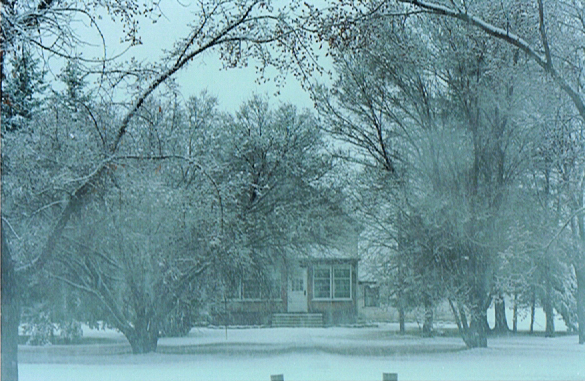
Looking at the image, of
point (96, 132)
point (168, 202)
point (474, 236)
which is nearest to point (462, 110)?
point (474, 236)

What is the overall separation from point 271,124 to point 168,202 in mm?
1745

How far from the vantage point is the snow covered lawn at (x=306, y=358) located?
7645 millimetres

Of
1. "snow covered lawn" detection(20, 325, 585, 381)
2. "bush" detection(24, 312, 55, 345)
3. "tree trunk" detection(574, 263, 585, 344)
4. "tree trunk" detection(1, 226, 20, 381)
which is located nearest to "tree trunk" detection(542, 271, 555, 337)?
"snow covered lawn" detection(20, 325, 585, 381)

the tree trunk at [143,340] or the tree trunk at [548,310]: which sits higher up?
the tree trunk at [548,310]

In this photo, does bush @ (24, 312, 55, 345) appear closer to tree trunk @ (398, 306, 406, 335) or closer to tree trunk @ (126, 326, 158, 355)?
tree trunk @ (126, 326, 158, 355)

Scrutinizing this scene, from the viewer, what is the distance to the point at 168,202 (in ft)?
25.2

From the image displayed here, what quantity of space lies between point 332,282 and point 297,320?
2.10 ft

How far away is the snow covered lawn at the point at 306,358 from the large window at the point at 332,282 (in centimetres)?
42

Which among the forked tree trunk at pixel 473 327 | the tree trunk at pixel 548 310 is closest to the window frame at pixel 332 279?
the forked tree trunk at pixel 473 327

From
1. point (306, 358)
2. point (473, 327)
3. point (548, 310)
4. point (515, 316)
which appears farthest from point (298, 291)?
point (548, 310)

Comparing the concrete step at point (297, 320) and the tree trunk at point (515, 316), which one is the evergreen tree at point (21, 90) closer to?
the concrete step at point (297, 320)

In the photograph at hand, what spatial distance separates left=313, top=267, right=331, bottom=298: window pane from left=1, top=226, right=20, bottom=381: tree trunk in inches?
139

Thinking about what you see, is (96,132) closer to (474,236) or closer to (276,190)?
(276,190)

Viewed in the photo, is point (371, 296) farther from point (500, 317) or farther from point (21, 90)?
point (21, 90)
